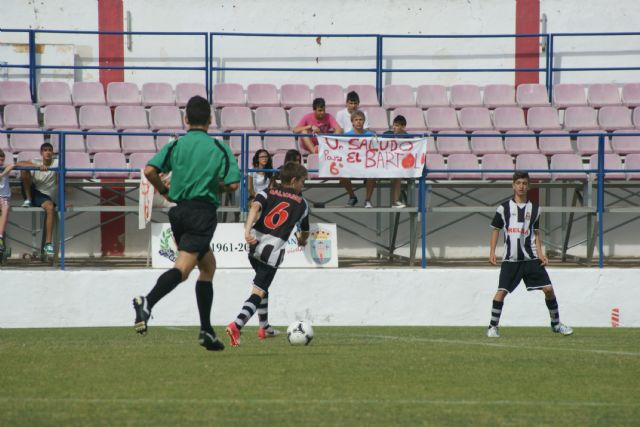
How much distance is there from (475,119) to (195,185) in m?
10.7

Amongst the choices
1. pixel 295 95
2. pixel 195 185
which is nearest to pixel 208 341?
pixel 195 185

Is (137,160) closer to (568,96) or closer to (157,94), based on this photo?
(157,94)

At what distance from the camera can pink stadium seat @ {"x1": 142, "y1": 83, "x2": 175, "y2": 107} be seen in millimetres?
18066

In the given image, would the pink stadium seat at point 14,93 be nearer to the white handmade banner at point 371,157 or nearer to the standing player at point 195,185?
the white handmade banner at point 371,157

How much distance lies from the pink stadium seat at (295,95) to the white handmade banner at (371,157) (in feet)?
11.6

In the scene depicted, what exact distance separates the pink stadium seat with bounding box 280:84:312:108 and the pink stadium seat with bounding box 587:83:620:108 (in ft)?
16.6

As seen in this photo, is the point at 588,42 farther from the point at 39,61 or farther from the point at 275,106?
the point at 39,61

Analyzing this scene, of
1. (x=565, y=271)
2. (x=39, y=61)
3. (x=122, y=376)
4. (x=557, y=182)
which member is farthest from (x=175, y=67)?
(x=122, y=376)

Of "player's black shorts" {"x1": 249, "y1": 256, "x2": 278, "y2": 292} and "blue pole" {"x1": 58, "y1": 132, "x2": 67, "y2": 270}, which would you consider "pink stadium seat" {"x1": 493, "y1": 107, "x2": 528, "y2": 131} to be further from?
"player's black shorts" {"x1": 249, "y1": 256, "x2": 278, "y2": 292}

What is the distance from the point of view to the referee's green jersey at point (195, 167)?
8.05m

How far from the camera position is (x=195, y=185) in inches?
317

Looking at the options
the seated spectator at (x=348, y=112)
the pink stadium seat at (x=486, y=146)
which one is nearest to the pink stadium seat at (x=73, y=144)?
the seated spectator at (x=348, y=112)

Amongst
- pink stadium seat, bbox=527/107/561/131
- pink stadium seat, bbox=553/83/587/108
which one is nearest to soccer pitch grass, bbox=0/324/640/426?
pink stadium seat, bbox=527/107/561/131

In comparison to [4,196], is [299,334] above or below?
below
